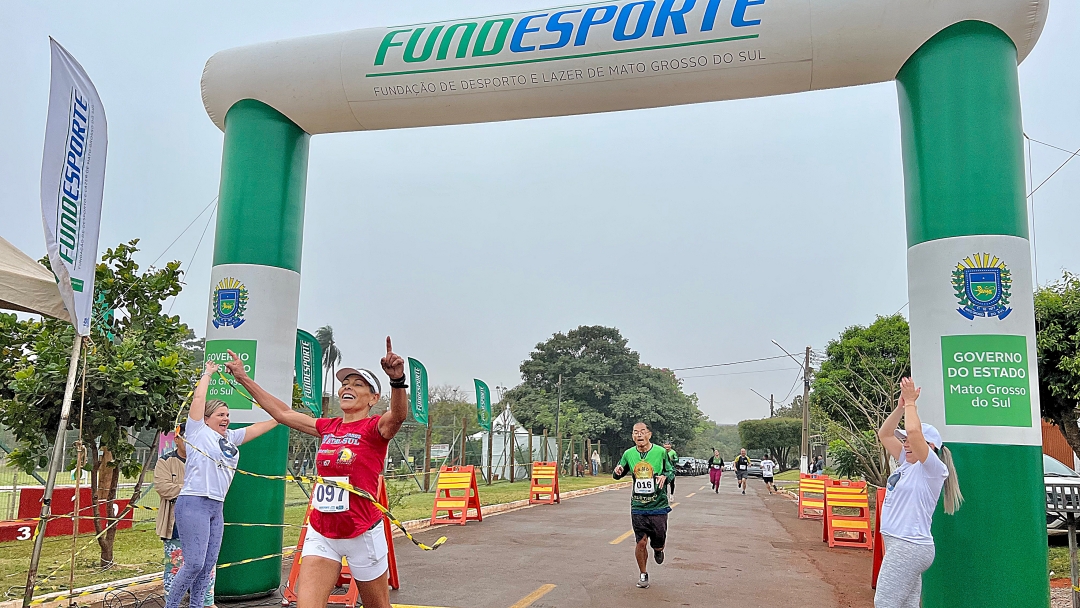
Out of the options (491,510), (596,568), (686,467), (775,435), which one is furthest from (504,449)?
(775,435)

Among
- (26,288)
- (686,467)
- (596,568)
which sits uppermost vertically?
(26,288)

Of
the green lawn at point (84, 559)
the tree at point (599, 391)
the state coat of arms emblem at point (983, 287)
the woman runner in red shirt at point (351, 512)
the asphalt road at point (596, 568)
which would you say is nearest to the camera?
the woman runner in red shirt at point (351, 512)

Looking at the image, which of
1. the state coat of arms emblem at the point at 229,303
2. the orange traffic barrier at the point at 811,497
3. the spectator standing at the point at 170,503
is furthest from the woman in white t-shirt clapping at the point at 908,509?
the orange traffic barrier at the point at 811,497

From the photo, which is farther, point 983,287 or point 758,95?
point 758,95

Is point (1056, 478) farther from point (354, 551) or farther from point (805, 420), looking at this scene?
point (805, 420)

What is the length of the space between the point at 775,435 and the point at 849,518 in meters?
60.0

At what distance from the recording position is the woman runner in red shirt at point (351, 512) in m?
4.73

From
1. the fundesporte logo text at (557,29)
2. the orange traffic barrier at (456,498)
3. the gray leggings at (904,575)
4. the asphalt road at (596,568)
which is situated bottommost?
the asphalt road at (596,568)

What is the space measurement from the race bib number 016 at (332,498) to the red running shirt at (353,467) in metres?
0.03

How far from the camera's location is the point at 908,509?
17.0 feet

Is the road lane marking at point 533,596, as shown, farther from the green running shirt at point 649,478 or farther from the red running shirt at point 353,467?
the red running shirt at point 353,467

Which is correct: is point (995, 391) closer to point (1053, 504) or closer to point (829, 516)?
point (1053, 504)

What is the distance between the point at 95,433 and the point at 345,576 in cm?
306

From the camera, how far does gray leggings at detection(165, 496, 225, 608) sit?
6.03 metres
